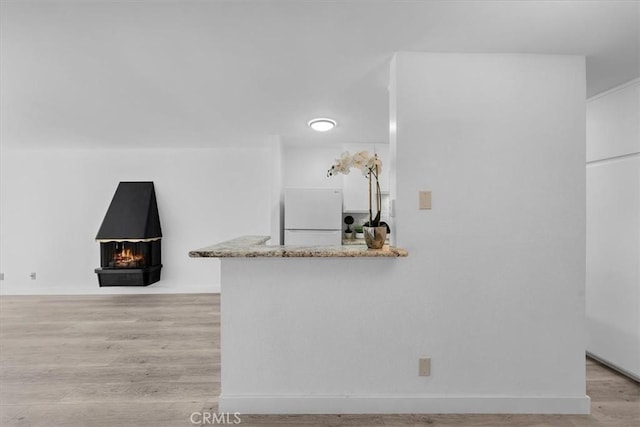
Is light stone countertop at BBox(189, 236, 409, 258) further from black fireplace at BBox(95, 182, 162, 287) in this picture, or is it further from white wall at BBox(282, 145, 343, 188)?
black fireplace at BBox(95, 182, 162, 287)

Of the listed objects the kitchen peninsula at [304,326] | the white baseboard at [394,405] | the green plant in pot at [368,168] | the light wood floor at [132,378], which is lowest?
the light wood floor at [132,378]

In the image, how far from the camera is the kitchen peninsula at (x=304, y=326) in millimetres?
2236

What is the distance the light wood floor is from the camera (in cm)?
216

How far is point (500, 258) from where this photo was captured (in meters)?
2.25

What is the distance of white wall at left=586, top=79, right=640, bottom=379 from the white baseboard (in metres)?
0.90

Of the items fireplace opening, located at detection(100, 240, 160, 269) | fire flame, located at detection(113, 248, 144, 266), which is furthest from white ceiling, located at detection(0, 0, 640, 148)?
fire flame, located at detection(113, 248, 144, 266)

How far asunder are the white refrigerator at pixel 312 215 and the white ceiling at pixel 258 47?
114 cm

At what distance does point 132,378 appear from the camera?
8.85 ft

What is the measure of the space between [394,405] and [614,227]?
2275mm

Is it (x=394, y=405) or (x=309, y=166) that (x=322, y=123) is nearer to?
(x=309, y=166)

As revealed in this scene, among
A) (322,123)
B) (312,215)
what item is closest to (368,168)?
(322,123)

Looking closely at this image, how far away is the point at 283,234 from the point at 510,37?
344 centimetres

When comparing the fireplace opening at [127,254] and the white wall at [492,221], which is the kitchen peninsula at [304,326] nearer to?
the white wall at [492,221]

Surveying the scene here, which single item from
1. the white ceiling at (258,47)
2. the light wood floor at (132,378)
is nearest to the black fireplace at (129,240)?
the light wood floor at (132,378)
